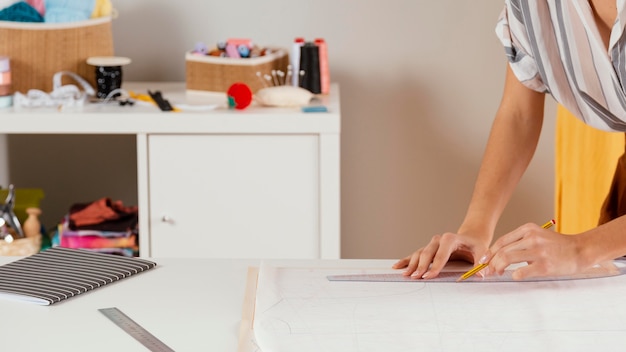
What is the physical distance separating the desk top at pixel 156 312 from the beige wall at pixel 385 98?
1.51 metres

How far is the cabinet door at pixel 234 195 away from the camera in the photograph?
2.20 metres

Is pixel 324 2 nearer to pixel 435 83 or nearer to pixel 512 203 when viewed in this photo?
pixel 435 83

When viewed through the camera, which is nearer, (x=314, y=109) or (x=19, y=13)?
(x=314, y=109)

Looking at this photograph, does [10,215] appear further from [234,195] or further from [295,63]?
[295,63]

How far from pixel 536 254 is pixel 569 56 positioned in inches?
16.2

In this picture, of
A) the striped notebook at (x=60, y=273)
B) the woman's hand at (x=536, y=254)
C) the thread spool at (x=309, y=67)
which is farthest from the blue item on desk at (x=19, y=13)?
the woman's hand at (x=536, y=254)

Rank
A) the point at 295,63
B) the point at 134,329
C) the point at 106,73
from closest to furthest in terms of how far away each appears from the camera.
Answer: the point at 134,329 → the point at 106,73 → the point at 295,63

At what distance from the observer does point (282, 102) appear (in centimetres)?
227

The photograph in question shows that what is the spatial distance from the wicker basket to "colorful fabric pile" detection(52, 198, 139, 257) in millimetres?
392

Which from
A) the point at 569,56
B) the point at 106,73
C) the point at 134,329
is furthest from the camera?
the point at 106,73

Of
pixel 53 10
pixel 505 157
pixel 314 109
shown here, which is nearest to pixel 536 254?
pixel 505 157

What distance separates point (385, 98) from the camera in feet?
8.95

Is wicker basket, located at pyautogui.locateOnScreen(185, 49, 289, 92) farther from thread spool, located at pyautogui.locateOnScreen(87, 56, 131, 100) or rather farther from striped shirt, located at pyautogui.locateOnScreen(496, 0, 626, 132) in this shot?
striped shirt, located at pyautogui.locateOnScreen(496, 0, 626, 132)

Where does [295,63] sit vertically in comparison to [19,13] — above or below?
below
